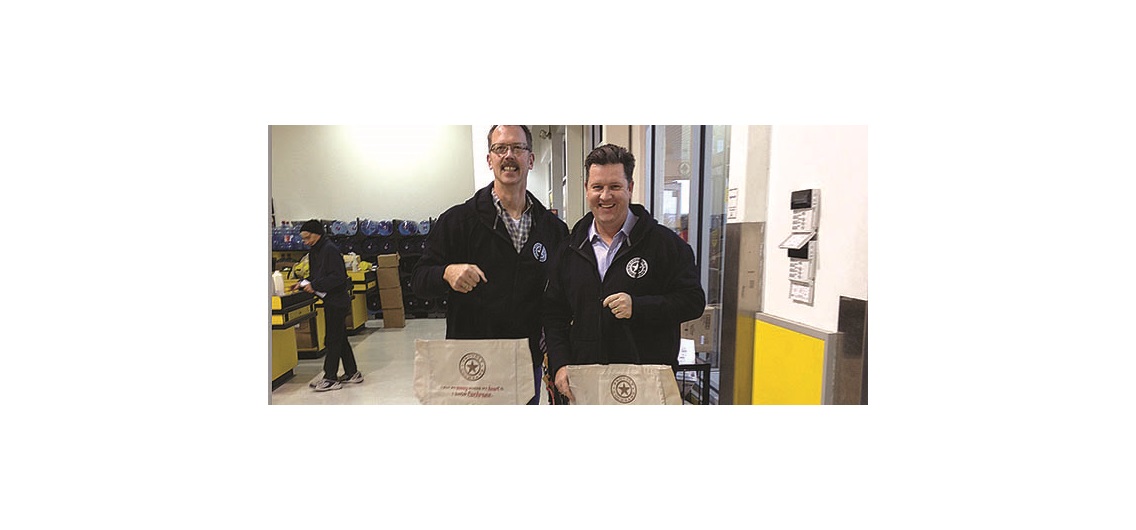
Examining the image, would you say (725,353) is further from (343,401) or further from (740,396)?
(343,401)

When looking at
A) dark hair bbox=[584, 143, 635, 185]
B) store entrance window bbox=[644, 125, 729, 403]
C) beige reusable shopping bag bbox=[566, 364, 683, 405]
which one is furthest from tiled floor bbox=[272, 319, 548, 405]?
store entrance window bbox=[644, 125, 729, 403]

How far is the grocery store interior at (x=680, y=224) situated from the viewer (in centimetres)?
170

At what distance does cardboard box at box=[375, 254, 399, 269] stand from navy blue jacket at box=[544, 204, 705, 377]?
0.50m

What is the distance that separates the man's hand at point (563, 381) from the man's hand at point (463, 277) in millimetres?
384

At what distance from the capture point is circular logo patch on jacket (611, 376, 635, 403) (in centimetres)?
179

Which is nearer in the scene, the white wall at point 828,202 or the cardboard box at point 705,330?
the white wall at point 828,202

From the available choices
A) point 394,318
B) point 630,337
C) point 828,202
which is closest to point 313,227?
point 394,318

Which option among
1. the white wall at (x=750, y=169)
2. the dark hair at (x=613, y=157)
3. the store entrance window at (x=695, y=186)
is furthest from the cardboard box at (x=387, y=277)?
the white wall at (x=750, y=169)

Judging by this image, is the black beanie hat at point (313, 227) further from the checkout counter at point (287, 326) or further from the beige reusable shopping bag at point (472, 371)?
the beige reusable shopping bag at point (472, 371)

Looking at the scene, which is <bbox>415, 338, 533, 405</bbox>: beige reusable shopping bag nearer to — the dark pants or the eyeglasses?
the dark pants

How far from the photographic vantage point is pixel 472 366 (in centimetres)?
179

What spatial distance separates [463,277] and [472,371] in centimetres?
31

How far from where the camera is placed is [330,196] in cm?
175

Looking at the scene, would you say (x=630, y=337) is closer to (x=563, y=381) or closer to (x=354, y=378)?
(x=563, y=381)
